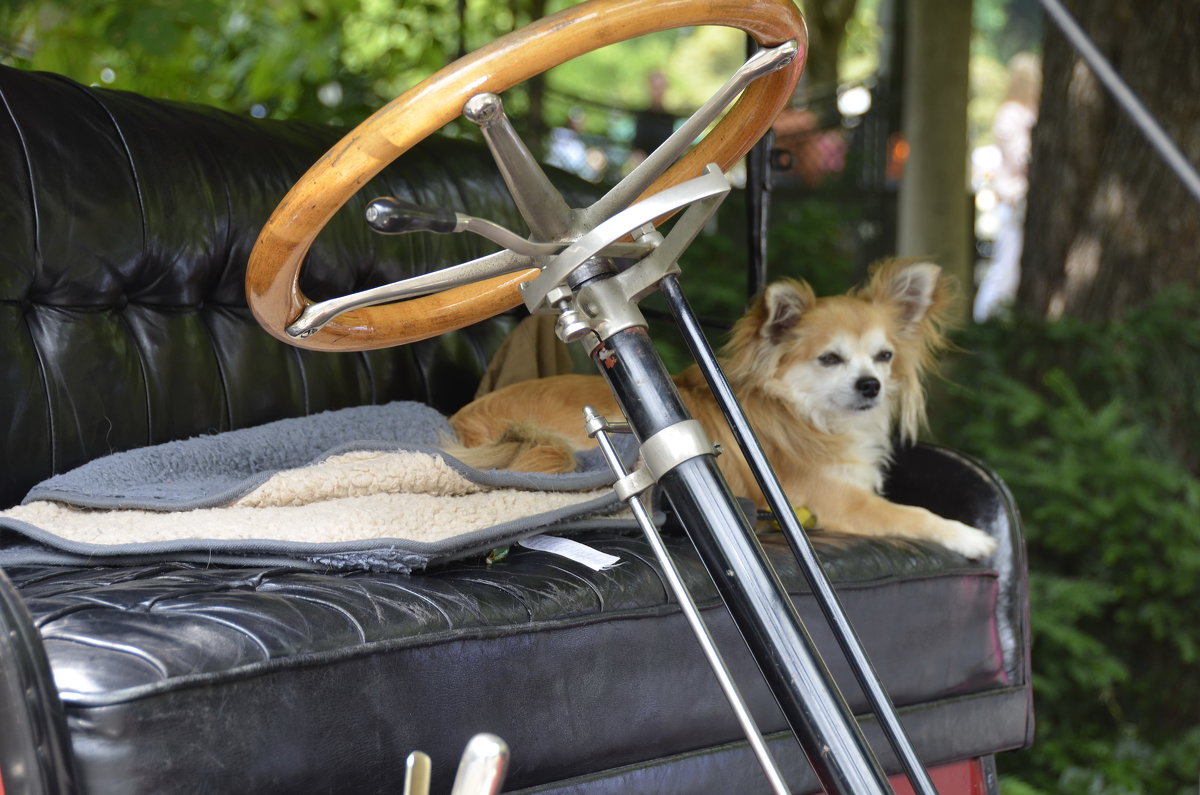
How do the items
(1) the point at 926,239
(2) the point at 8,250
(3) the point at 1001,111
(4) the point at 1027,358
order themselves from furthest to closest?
(3) the point at 1001,111, (1) the point at 926,239, (4) the point at 1027,358, (2) the point at 8,250

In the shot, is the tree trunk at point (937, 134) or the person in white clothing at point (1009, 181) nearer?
the tree trunk at point (937, 134)

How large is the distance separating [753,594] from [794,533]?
18cm

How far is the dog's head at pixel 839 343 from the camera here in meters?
2.03

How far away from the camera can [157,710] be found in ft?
2.60

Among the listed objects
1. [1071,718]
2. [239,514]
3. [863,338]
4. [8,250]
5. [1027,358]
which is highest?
[8,250]

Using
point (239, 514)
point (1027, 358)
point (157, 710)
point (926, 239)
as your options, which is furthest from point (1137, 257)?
point (157, 710)

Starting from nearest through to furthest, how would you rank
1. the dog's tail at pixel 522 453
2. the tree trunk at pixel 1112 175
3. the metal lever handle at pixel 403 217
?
1. the metal lever handle at pixel 403 217
2. the dog's tail at pixel 522 453
3. the tree trunk at pixel 1112 175

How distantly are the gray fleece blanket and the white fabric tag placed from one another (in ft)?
0.06

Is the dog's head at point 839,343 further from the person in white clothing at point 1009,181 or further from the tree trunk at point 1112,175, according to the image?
the person in white clothing at point 1009,181

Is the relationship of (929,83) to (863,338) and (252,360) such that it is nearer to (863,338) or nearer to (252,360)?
(863,338)

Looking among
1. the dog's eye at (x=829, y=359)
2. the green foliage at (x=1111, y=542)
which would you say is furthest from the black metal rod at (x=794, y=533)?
the green foliage at (x=1111, y=542)

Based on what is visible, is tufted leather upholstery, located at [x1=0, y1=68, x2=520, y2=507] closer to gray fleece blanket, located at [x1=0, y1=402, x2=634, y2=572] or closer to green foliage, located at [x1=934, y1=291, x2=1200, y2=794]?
gray fleece blanket, located at [x1=0, y1=402, x2=634, y2=572]

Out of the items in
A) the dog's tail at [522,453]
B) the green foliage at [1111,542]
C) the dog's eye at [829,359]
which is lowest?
the green foliage at [1111,542]

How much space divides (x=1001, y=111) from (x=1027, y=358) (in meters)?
3.77
